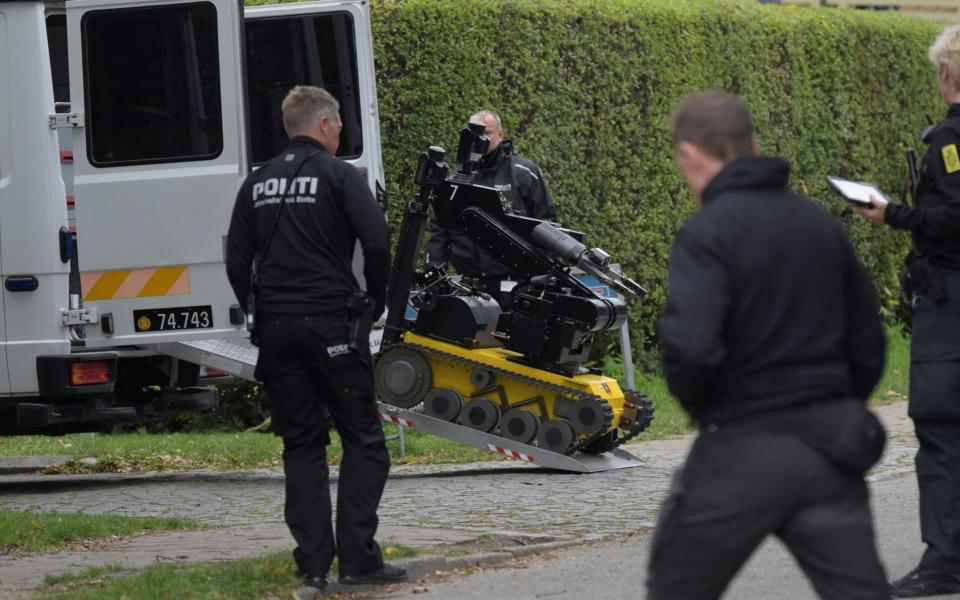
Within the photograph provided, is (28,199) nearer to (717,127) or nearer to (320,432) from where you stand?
(320,432)

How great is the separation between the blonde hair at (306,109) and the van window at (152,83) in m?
2.97

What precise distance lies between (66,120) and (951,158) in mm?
5296

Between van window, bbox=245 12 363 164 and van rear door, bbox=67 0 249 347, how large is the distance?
3.23 ft

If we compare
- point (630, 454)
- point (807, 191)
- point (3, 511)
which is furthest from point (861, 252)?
point (3, 511)

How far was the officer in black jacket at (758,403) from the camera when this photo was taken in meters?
3.62

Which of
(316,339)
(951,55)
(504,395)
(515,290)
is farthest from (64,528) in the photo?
(951,55)

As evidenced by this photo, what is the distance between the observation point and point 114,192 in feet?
30.5

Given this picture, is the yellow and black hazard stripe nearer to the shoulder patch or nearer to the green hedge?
the green hedge

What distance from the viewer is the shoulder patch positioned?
6.05 metres

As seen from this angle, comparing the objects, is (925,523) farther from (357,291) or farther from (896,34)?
(896,34)

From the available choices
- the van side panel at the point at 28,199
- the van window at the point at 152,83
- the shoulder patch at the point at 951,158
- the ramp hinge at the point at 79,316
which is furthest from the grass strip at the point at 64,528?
the shoulder patch at the point at 951,158

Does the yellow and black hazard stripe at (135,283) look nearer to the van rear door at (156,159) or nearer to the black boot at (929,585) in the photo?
the van rear door at (156,159)

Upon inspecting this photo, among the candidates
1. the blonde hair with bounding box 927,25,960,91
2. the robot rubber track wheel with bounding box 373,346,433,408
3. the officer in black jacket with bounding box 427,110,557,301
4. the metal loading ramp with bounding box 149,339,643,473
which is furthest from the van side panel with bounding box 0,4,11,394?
the blonde hair with bounding box 927,25,960,91

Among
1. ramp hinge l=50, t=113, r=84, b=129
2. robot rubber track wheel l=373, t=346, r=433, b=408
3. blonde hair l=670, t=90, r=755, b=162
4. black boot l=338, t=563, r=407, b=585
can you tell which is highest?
ramp hinge l=50, t=113, r=84, b=129
